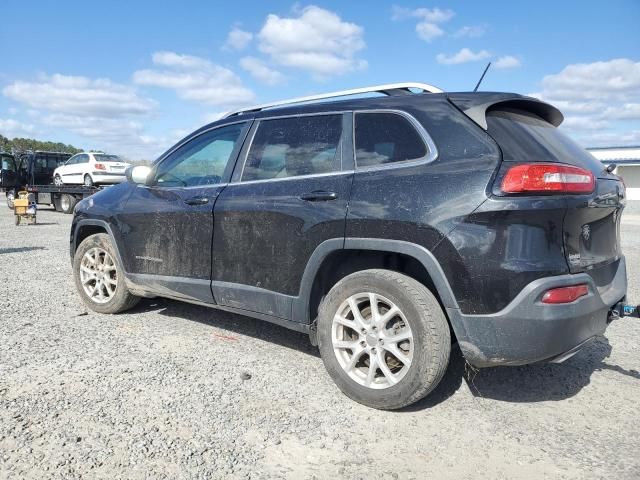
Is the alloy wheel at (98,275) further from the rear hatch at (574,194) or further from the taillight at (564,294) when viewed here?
the taillight at (564,294)

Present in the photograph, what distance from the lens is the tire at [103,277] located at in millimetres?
4762

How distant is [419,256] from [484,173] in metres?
0.56

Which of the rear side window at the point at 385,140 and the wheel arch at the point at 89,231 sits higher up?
the rear side window at the point at 385,140

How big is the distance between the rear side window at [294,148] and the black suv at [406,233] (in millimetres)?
10

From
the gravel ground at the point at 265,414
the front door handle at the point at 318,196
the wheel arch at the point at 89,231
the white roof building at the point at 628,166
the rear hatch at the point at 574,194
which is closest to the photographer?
the gravel ground at the point at 265,414

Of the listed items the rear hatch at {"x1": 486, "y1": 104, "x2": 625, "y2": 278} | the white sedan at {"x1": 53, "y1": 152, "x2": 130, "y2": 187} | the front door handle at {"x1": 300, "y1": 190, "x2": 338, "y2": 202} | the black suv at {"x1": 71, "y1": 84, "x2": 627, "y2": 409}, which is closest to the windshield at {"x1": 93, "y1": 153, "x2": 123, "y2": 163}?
the white sedan at {"x1": 53, "y1": 152, "x2": 130, "y2": 187}

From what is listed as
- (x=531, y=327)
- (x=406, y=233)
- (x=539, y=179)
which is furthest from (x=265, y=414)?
(x=539, y=179)

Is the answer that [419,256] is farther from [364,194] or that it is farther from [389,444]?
[389,444]

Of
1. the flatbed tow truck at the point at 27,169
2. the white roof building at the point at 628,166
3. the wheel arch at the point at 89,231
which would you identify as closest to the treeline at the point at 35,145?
the flatbed tow truck at the point at 27,169

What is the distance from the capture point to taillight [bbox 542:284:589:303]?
264cm

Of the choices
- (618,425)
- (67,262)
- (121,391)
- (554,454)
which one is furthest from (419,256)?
(67,262)

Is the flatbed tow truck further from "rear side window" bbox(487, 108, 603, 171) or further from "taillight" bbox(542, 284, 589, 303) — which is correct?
"taillight" bbox(542, 284, 589, 303)

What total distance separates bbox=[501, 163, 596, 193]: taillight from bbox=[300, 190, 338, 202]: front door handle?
1046 millimetres

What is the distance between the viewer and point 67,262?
26.2 feet
